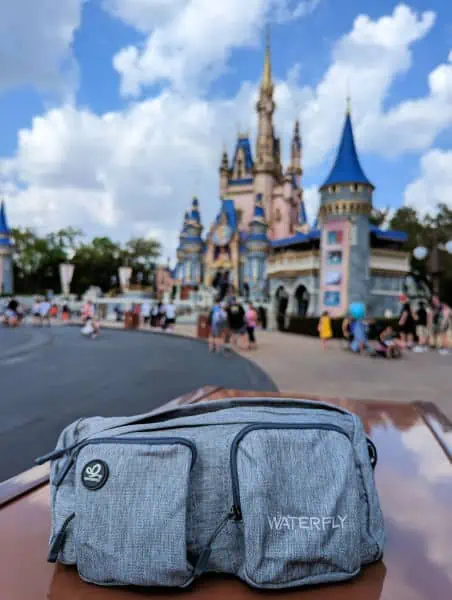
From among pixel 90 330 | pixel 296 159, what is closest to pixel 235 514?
pixel 90 330

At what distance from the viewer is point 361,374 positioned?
7.54 metres

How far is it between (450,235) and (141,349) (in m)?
28.6

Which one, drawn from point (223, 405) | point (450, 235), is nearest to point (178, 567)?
point (223, 405)

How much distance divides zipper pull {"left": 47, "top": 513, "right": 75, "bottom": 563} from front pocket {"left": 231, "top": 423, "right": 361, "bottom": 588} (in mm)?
316

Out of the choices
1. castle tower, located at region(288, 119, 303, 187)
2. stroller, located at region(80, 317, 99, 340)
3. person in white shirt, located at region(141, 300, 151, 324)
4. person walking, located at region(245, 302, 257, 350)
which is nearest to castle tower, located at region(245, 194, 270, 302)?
castle tower, located at region(288, 119, 303, 187)

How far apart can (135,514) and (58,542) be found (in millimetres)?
178

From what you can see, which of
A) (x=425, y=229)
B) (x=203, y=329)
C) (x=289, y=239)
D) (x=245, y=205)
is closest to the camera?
(x=203, y=329)

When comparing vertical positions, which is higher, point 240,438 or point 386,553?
point 240,438

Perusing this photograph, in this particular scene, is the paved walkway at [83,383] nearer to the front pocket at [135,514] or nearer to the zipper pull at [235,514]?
the front pocket at [135,514]

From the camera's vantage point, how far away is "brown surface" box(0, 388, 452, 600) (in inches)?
33.7

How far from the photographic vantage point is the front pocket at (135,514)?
858mm

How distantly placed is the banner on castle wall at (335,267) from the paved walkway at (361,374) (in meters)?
9.57

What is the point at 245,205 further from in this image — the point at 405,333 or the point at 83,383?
the point at 83,383

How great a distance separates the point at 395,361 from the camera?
A: 9547 millimetres
